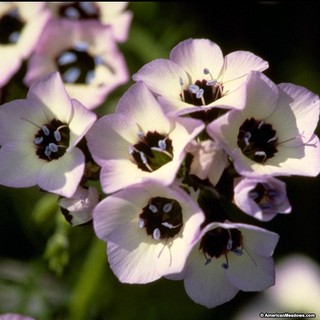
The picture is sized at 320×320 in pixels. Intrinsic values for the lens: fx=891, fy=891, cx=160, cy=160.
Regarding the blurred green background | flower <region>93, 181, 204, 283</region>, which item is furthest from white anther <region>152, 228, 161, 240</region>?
the blurred green background

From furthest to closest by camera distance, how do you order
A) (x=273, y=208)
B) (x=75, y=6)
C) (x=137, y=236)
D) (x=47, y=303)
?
(x=75, y=6)
(x=47, y=303)
(x=137, y=236)
(x=273, y=208)

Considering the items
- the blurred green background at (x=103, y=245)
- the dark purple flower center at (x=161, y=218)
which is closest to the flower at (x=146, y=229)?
the dark purple flower center at (x=161, y=218)

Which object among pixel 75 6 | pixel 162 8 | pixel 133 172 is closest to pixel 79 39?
pixel 75 6

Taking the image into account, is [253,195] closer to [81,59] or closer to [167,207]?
[167,207]

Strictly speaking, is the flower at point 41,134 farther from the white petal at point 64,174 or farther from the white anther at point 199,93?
the white anther at point 199,93

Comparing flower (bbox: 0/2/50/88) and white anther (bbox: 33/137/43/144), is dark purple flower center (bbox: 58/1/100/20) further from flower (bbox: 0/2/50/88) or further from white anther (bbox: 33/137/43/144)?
white anther (bbox: 33/137/43/144)

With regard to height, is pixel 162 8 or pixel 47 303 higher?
pixel 162 8

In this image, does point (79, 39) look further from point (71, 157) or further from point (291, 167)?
point (291, 167)
